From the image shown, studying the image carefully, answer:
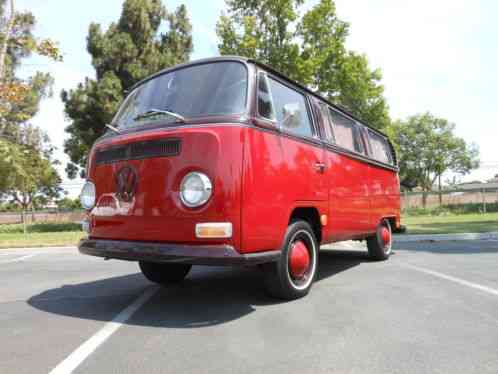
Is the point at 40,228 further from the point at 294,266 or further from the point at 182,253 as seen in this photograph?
the point at 182,253

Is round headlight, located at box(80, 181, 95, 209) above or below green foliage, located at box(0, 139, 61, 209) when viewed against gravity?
below

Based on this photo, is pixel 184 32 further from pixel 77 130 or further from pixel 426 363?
pixel 426 363

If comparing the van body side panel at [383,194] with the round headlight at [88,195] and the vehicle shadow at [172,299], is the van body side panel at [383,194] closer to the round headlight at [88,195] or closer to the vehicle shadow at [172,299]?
the vehicle shadow at [172,299]

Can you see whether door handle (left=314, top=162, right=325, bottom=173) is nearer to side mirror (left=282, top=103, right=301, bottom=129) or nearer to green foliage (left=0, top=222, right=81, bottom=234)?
side mirror (left=282, top=103, right=301, bottom=129)

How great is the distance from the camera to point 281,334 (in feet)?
9.98

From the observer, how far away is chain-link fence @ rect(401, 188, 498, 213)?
88.2 ft

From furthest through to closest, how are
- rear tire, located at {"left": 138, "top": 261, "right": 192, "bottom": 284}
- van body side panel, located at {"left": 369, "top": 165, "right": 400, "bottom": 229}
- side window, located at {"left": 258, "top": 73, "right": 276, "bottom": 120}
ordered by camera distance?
van body side panel, located at {"left": 369, "top": 165, "right": 400, "bottom": 229}, rear tire, located at {"left": 138, "top": 261, "right": 192, "bottom": 284}, side window, located at {"left": 258, "top": 73, "right": 276, "bottom": 120}

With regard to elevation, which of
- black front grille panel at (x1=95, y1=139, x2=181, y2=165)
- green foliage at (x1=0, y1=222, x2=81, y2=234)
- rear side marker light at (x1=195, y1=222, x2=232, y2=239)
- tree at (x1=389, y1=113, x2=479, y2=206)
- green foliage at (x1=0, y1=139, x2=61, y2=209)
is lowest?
green foliage at (x1=0, y1=222, x2=81, y2=234)

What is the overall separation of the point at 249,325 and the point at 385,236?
4.64 meters

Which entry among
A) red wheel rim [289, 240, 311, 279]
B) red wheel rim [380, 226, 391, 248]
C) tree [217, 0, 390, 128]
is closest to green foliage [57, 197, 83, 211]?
tree [217, 0, 390, 128]

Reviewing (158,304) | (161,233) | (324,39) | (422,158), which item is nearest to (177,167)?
(161,233)

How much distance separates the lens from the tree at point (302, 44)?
21.3 m

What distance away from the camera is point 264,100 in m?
3.79

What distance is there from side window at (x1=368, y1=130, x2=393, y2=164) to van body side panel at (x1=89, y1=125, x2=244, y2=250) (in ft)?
14.5
